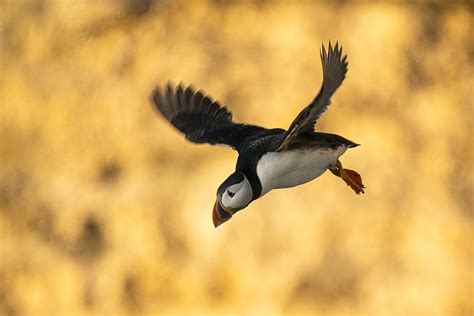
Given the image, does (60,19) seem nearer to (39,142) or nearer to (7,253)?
(39,142)

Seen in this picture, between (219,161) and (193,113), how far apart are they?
301 cm

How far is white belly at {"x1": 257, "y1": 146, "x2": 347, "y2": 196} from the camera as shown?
10.3ft

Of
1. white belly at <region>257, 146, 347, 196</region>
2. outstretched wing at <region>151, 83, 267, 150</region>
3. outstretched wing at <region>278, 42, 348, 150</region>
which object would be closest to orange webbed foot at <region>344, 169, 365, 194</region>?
white belly at <region>257, 146, 347, 196</region>

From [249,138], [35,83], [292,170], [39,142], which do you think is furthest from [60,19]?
[292,170]

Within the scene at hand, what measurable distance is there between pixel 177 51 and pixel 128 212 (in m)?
1.36

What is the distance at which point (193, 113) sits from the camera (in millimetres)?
3984

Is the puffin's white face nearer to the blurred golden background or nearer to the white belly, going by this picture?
the white belly

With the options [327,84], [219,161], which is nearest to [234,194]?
[327,84]

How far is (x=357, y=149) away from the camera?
691 centimetres

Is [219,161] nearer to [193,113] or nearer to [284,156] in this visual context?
[193,113]

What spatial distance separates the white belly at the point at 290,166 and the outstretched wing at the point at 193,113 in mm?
554

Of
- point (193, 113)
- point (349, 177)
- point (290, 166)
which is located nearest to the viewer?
point (290, 166)

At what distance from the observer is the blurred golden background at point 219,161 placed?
267 inches

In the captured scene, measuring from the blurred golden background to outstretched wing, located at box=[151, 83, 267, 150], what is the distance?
273 cm
